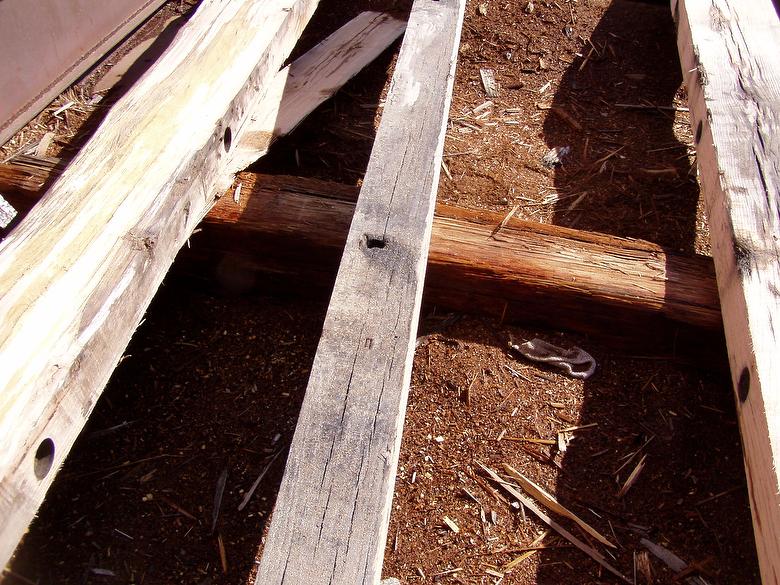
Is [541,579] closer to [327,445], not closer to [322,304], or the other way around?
[327,445]

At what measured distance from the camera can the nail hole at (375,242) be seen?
1.94m

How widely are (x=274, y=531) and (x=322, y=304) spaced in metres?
1.48

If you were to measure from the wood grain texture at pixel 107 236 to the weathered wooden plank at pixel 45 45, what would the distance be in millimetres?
1184

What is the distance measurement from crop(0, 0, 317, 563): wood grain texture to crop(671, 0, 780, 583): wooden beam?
1.61 meters

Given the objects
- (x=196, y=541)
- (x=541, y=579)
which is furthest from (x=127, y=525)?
(x=541, y=579)

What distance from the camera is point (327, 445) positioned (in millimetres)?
1492

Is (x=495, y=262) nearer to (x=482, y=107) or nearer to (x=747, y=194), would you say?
(x=747, y=194)

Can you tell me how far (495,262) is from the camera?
99.3 inches

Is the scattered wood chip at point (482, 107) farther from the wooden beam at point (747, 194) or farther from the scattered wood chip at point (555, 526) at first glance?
the scattered wood chip at point (555, 526)

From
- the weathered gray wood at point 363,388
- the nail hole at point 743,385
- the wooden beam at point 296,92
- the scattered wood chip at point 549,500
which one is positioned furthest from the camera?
the wooden beam at point 296,92

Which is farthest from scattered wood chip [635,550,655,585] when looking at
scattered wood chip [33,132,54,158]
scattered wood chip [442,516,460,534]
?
scattered wood chip [33,132,54,158]

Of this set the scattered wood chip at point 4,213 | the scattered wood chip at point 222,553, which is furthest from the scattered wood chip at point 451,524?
the scattered wood chip at point 4,213

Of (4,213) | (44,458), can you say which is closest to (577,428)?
(44,458)

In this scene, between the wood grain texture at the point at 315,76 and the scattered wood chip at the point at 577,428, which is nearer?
the scattered wood chip at the point at 577,428
